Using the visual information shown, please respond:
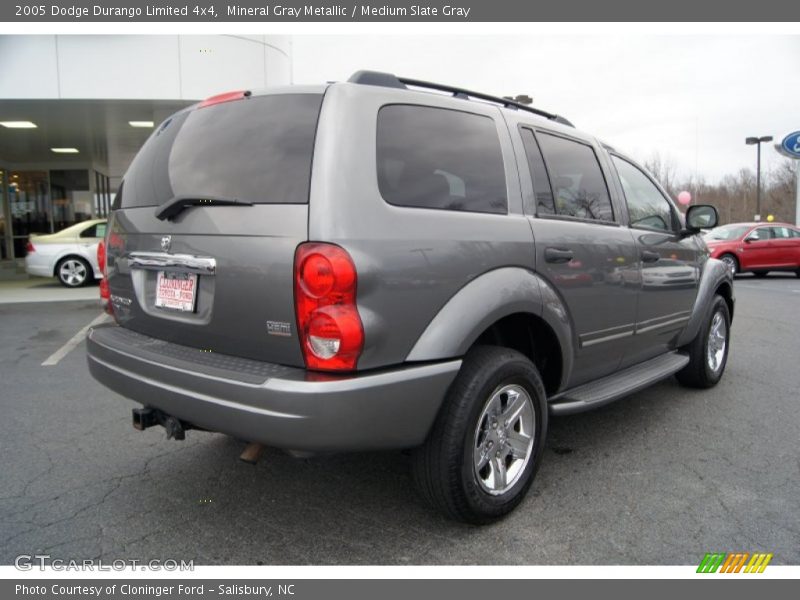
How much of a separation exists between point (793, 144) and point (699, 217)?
21.7 meters

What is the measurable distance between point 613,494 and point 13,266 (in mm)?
18243

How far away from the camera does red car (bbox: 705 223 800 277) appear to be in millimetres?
15789

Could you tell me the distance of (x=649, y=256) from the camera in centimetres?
380

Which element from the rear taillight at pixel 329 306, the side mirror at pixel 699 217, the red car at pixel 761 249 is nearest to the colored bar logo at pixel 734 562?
the rear taillight at pixel 329 306

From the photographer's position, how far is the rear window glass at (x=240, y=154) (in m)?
2.35

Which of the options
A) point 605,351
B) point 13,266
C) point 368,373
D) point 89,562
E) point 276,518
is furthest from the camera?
point 13,266

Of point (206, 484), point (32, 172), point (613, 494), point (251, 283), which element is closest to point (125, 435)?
point (206, 484)

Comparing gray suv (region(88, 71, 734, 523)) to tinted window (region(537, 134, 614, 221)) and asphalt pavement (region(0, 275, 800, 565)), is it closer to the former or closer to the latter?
tinted window (region(537, 134, 614, 221))

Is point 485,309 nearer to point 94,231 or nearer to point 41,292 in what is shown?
point 41,292

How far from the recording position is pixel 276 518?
2768 mm

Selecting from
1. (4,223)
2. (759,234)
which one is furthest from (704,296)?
(4,223)

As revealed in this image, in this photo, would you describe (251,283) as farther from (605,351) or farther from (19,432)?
(19,432)

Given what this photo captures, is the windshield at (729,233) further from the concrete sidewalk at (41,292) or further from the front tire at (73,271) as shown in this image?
the front tire at (73,271)

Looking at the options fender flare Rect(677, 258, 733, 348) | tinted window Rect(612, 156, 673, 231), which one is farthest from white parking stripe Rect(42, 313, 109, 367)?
fender flare Rect(677, 258, 733, 348)
